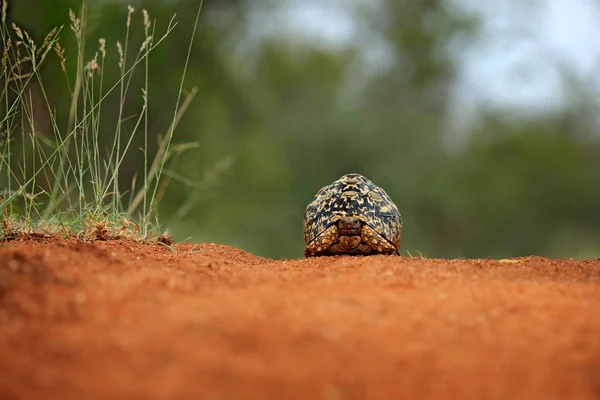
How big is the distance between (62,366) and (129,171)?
12450 mm

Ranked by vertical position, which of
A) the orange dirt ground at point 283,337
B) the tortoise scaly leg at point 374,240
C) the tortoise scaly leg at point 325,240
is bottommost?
the orange dirt ground at point 283,337

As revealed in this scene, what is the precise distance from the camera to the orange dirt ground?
164cm

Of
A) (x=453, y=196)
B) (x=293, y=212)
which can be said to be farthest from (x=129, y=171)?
(x=453, y=196)

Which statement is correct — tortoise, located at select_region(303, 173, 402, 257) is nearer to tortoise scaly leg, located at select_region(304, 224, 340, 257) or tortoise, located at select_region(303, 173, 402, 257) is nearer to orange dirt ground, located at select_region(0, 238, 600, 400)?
tortoise scaly leg, located at select_region(304, 224, 340, 257)

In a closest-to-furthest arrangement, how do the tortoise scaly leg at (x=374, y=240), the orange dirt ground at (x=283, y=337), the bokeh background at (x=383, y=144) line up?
the orange dirt ground at (x=283, y=337)
the tortoise scaly leg at (x=374, y=240)
the bokeh background at (x=383, y=144)

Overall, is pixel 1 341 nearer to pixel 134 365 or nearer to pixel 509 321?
pixel 134 365

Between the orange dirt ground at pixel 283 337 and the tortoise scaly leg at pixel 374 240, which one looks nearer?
the orange dirt ground at pixel 283 337

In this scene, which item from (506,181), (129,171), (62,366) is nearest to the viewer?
(62,366)

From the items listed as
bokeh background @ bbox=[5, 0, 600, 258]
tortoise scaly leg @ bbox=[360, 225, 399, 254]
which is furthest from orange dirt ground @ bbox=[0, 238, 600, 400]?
bokeh background @ bbox=[5, 0, 600, 258]

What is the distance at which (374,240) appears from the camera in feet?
15.8

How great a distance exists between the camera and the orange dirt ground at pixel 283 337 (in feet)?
5.37

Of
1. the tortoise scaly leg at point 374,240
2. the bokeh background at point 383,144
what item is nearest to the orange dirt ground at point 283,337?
the tortoise scaly leg at point 374,240

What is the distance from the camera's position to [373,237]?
15.8ft

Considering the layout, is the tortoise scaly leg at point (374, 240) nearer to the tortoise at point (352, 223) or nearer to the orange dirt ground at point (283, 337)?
the tortoise at point (352, 223)
